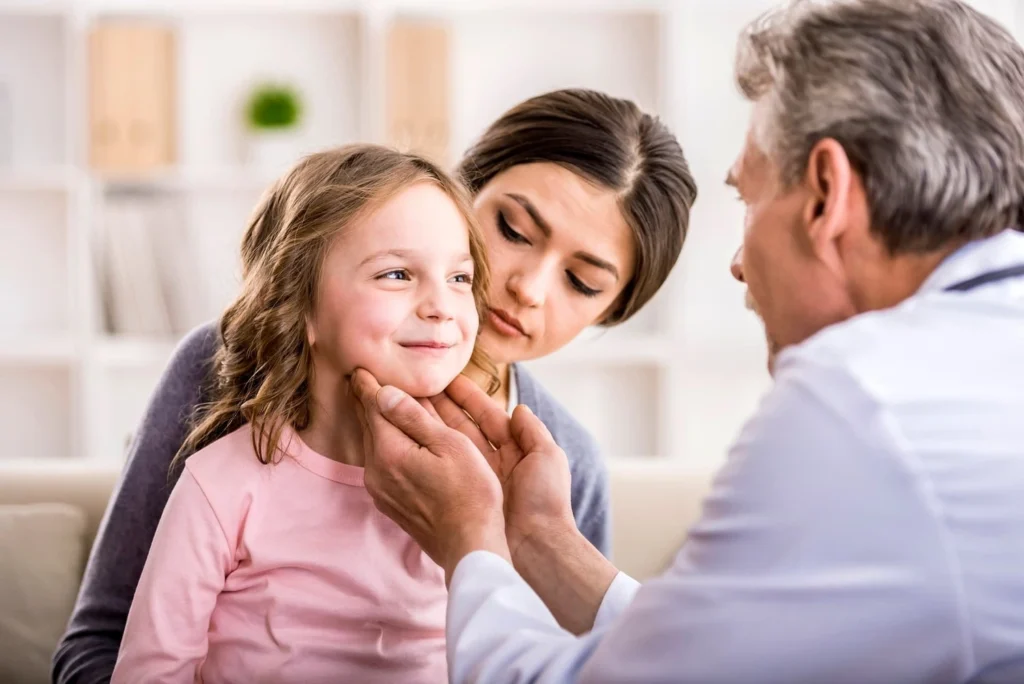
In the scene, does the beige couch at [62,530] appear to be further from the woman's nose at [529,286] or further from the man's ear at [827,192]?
the man's ear at [827,192]

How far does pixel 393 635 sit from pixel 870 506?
2.40ft

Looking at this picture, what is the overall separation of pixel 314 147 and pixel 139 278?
77cm

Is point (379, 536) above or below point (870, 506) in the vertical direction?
below

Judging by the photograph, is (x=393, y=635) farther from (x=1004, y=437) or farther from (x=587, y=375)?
(x=587, y=375)

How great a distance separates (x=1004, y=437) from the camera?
3.07 ft

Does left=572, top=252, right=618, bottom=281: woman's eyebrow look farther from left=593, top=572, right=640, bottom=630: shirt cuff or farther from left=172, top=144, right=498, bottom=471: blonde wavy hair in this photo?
left=593, top=572, right=640, bottom=630: shirt cuff

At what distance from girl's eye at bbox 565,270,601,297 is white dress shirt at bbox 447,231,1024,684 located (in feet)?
2.78

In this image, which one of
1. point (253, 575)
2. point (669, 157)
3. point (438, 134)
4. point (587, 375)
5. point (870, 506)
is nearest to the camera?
point (870, 506)

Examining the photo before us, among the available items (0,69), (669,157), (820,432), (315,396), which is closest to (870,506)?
(820,432)

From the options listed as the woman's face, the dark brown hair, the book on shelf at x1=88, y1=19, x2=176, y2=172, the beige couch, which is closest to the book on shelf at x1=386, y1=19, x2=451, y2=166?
the book on shelf at x1=88, y1=19, x2=176, y2=172

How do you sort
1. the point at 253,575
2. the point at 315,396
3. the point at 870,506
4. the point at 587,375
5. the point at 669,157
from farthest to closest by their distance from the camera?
the point at 587,375
the point at 669,157
the point at 315,396
the point at 253,575
the point at 870,506

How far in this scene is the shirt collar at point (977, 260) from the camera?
1.05 metres

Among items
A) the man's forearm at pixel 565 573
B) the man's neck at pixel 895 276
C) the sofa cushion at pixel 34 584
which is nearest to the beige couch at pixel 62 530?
the sofa cushion at pixel 34 584

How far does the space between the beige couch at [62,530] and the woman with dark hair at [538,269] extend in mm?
485
